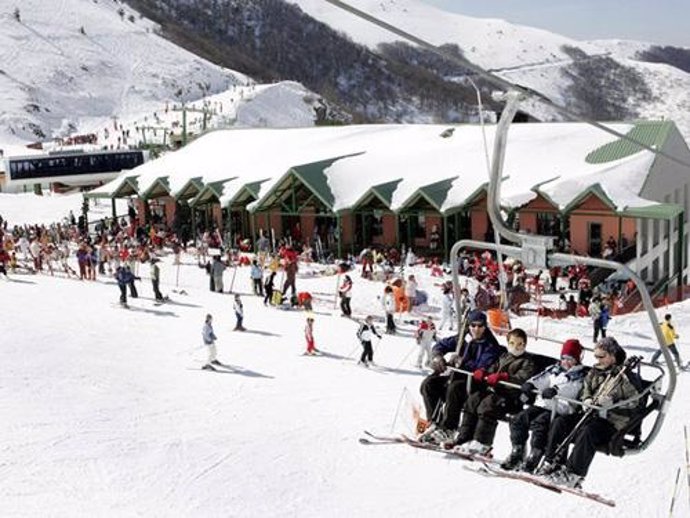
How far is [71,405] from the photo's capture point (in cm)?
1412

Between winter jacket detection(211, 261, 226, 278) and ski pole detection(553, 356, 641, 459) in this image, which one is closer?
ski pole detection(553, 356, 641, 459)

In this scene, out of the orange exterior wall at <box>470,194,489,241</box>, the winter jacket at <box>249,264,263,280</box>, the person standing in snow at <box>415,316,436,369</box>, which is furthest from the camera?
the orange exterior wall at <box>470,194,489,241</box>

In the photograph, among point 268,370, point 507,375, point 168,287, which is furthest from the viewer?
point 168,287

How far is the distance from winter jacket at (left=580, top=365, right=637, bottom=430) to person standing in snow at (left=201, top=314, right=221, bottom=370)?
374 inches

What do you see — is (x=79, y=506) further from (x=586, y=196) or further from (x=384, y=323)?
(x=586, y=196)

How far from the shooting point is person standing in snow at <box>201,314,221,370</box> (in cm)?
1609

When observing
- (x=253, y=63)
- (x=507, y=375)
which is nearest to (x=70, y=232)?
(x=507, y=375)

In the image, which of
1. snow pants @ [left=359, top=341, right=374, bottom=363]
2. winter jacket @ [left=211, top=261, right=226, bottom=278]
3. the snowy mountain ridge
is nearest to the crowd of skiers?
snow pants @ [left=359, top=341, right=374, bottom=363]

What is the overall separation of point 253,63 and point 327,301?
521ft

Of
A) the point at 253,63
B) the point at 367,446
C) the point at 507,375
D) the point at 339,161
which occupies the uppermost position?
the point at 253,63

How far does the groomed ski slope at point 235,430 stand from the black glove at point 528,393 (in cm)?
292

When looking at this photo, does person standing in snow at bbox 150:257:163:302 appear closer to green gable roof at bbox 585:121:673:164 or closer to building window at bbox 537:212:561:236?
building window at bbox 537:212:561:236

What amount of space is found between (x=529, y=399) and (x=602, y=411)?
0.65m

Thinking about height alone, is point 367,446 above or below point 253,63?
below
